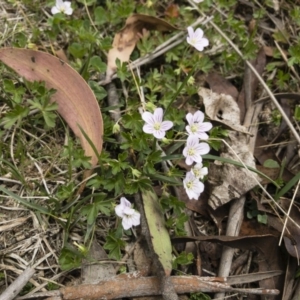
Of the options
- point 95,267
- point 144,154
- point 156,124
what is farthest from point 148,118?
point 95,267

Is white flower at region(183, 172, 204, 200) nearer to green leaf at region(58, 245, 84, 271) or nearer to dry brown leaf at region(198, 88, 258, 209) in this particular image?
dry brown leaf at region(198, 88, 258, 209)

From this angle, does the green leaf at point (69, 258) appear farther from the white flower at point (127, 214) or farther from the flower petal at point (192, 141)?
the flower petal at point (192, 141)

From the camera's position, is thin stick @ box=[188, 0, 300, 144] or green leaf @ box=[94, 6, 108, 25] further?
green leaf @ box=[94, 6, 108, 25]

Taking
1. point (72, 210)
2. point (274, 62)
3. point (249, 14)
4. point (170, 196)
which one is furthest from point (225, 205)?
point (249, 14)

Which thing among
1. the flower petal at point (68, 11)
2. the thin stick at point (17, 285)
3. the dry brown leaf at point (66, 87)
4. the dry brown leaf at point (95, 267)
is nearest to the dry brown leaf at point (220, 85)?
the dry brown leaf at point (66, 87)

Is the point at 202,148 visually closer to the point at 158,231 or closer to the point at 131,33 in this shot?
the point at 158,231

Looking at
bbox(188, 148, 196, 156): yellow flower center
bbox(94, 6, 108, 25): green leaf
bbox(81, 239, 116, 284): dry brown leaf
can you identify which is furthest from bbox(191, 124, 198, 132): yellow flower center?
bbox(94, 6, 108, 25): green leaf

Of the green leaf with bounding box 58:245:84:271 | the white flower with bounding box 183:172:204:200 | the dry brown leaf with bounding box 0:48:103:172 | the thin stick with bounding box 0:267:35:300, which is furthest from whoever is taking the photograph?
the dry brown leaf with bounding box 0:48:103:172
